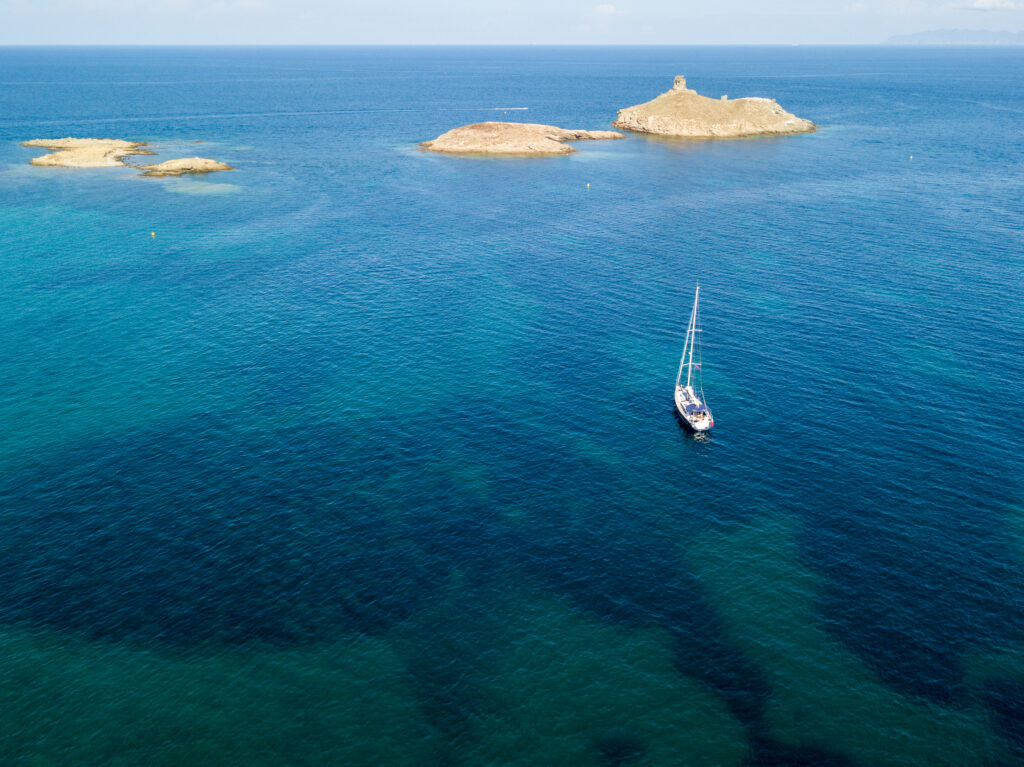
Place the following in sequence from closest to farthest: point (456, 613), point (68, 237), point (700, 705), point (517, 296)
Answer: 1. point (700, 705)
2. point (456, 613)
3. point (517, 296)
4. point (68, 237)

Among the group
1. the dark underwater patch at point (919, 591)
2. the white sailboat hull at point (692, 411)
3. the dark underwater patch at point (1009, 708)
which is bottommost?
the dark underwater patch at point (1009, 708)

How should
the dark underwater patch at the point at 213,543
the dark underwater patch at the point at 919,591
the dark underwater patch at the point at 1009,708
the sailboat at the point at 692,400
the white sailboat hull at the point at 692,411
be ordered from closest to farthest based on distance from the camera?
the dark underwater patch at the point at 1009,708 < the dark underwater patch at the point at 919,591 < the dark underwater patch at the point at 213,543 < the white sailboat hull at the point at 692,411 < the sailboat at the point at 692,400

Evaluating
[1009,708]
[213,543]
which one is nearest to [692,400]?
[1009,708]

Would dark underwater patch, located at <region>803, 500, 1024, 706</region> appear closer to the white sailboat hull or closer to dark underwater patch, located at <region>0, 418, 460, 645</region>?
the white sailboat hull

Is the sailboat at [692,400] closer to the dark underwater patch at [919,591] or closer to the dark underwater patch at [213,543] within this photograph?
the dark underwater patch at [919,591]

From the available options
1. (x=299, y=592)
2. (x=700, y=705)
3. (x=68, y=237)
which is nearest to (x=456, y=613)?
(x=299, y=592)

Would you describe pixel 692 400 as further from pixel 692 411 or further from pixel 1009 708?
pixel 1009 708

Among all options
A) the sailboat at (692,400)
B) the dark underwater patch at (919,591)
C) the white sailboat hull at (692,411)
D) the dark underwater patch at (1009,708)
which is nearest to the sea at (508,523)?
the dark underwater patch at (1009,708)

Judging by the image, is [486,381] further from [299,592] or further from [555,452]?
[299,592]
